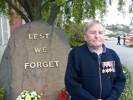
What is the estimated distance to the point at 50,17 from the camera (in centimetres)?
871

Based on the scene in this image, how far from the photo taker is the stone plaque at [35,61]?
22.6ft

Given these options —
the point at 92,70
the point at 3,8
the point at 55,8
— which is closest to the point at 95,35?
the point at 92,70

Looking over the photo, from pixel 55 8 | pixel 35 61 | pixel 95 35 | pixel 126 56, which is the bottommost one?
pixel 126 56

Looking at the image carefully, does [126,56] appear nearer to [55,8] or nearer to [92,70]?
[55,8]

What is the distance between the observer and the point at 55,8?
8469mm

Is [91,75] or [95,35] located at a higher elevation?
[95,35]

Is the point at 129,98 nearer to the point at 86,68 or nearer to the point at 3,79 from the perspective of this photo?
the point at 3,79

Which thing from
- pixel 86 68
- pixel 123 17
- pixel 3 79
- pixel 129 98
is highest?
pixel 123 17

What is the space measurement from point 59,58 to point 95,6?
1.19 metres

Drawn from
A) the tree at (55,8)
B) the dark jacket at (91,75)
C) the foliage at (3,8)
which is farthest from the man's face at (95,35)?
the foliage at (3,8)

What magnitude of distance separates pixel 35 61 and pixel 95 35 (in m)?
2.69

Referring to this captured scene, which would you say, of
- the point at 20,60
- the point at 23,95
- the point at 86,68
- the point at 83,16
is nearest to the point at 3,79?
the point at 20,60

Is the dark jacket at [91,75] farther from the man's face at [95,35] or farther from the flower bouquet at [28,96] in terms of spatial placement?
the flower bouquet at [28,96]

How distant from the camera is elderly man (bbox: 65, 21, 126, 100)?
178 inches
